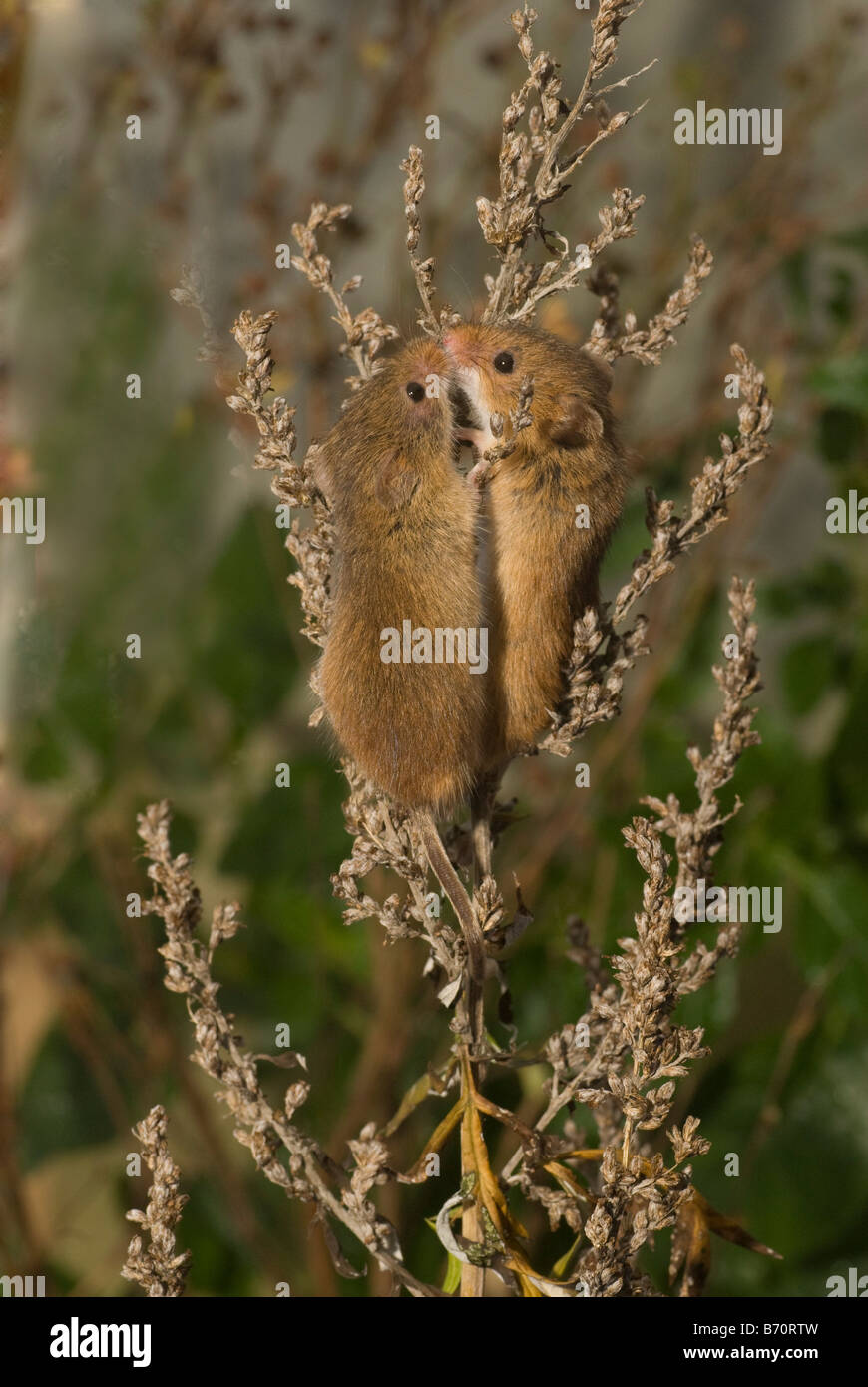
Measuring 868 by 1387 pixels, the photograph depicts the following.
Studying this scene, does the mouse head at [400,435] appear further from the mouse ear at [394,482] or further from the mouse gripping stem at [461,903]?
the mouse gripping stem at [461,903]

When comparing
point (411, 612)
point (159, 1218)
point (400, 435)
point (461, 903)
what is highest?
point (400, 435)

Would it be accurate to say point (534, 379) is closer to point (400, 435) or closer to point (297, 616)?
point (400, 435)

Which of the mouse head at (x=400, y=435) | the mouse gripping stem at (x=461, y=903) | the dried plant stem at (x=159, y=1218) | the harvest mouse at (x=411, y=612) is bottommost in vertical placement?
the dried plant stem at (x=159, y=1218)

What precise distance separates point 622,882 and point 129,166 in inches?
46.4

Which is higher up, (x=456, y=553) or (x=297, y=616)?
(x=297, y=616)

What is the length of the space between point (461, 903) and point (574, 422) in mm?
310

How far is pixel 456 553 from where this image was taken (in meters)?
0.66

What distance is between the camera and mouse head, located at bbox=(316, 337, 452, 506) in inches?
26.5

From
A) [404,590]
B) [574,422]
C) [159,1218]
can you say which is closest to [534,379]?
[574,422]

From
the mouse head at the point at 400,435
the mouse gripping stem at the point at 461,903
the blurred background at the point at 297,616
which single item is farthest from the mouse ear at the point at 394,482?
the blurred background at the point at 297,616

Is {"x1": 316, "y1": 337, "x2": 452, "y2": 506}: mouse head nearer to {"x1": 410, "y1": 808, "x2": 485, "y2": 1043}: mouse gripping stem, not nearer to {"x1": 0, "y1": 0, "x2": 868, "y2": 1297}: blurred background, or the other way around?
{"x1": 410, "y1": 808, "x2": 485, "y2": 1043}: mouse gripping stem

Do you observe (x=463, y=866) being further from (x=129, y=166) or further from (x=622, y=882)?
(x=129, y=166)

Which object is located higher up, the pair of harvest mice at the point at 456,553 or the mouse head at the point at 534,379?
the mouse head at the point at 534,379

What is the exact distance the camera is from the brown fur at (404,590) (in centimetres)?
65
